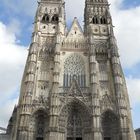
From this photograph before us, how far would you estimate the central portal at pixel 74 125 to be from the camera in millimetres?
25922

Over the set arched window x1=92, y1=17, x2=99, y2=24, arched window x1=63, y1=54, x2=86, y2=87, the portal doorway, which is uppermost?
arched window x1=92, y1=17, x2=99, y2=24

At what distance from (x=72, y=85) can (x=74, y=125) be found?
467cm

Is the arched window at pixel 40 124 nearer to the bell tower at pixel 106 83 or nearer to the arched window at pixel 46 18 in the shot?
the bell tower at pixel 106 83

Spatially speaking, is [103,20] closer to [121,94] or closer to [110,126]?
[121,94]

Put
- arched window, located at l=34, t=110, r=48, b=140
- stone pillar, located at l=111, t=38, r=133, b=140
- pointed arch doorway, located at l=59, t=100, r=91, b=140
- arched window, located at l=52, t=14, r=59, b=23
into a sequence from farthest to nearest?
arched window, located at l=52, t=14, r=59, b=23 < pointed arch doorway, located at l=59, t=100, r=91, b=140 < arched window, located at l=34, t=110, r=48, b=140 < stone pillar, located at l=111, t=38, r=133, b=140

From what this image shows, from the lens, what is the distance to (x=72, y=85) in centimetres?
2816

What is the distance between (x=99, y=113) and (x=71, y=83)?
5130 mm

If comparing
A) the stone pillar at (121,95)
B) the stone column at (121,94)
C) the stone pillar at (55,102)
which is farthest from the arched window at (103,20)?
the stone pillar at (55,102)

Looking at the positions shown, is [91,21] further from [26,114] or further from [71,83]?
[26,114]

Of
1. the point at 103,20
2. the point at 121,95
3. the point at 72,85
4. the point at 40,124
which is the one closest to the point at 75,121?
the point at 40,124

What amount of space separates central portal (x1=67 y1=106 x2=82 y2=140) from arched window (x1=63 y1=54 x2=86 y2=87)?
3470 millimetres

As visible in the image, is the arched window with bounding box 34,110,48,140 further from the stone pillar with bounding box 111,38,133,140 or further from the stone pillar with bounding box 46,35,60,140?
the stone pillar with bounding box 111,38,133,140

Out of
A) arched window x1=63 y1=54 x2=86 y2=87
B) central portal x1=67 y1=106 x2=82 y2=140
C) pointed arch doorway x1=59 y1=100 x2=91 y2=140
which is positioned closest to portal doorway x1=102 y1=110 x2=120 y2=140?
pointed arch doorway x1=59 y1=100 x2=91 y2=140

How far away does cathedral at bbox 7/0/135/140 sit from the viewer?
83.3 feet
